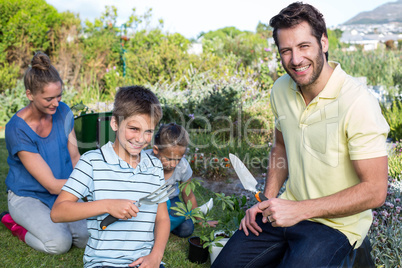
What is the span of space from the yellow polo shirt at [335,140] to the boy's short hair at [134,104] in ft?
2.69

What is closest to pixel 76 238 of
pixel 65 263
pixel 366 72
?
pixel 65 263

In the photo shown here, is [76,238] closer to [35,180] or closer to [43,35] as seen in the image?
[35,180]

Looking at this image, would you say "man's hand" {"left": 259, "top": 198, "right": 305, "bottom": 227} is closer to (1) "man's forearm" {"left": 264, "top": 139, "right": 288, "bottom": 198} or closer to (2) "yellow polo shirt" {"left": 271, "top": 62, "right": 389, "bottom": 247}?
(2) "yellow polo shirt" {"left": 271, "top": 62, "right": 389, "bottom": 247}

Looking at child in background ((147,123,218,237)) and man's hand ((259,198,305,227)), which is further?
child in background ((147,123,218,237))

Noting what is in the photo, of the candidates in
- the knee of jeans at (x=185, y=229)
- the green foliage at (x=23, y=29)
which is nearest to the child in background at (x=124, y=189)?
the knee of jeans at (x=185, y=229)

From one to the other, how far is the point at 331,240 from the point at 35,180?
2.31 m

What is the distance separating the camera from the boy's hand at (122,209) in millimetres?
1747

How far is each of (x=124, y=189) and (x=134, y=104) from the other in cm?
45

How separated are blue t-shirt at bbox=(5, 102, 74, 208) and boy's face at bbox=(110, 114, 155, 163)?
1239mm

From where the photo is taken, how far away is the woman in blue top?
2887mm

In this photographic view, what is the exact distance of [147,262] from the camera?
191 centimetres

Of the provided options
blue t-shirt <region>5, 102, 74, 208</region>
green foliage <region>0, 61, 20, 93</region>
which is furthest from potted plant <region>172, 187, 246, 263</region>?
green foliage <region>0, 61, 20, 93</region>

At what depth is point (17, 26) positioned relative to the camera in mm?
8648

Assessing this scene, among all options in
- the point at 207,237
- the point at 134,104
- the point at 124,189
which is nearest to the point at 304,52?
the point at 134,104
